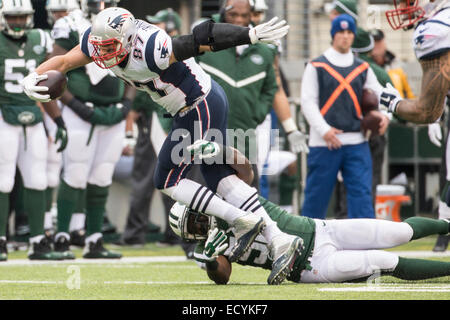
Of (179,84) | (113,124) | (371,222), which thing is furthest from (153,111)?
(371,222)

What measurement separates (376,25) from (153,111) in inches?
132

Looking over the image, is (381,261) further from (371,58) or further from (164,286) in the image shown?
(371,58)

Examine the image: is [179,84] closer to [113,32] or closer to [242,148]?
[113,32]

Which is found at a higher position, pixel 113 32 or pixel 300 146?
pixel 113 32

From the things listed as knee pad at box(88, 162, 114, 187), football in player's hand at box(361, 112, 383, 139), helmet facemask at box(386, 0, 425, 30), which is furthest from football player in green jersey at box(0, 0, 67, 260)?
helmet facemask at box(386, 0, 425, 30)

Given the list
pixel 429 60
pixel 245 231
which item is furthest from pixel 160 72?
pixel 429 60

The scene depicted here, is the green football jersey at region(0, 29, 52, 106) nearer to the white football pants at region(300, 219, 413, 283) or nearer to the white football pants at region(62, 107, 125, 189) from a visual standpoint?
the white football pants at region(62, 107, 125, 189)

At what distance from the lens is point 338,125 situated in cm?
805

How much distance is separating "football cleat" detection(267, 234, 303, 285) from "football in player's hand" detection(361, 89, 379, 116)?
3098 millimetres

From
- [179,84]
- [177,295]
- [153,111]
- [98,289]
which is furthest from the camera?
[153,111]

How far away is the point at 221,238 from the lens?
209 inches

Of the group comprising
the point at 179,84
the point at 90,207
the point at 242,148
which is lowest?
the point at 90,207
